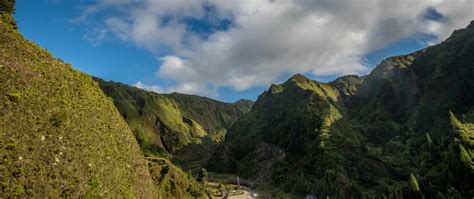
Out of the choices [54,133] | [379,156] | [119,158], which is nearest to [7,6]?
[54,133]

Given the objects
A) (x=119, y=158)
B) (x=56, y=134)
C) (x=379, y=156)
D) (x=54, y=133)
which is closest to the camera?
(x=54, y=133)

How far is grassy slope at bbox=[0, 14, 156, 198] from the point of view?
105 ft

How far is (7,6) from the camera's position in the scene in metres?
47.2

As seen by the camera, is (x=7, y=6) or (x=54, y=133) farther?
(x=7, y=6)

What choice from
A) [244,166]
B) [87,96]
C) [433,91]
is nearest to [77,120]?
[87,96]

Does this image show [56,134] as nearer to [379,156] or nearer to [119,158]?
[119,158]

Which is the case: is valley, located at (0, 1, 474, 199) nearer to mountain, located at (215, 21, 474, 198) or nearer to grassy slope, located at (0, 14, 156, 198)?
grassy slope, located at (0, 14, 156, 198)

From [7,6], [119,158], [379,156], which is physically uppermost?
[7,6]

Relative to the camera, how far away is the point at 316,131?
6880 inches

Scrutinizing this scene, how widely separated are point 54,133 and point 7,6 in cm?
2382

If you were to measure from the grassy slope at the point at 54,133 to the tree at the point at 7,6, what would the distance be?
193cm

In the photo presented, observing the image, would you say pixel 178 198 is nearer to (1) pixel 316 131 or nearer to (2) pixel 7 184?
(2) pixel 7 184

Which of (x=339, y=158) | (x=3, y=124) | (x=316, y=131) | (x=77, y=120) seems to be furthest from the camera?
(x=316, y=131)

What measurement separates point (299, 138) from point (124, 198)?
5940 inches
